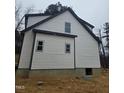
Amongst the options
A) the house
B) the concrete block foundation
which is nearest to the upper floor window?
the house

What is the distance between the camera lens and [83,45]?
1.38 m

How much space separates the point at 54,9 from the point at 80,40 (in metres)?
0.24

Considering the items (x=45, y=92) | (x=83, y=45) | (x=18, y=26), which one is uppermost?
(x=18, y=26)

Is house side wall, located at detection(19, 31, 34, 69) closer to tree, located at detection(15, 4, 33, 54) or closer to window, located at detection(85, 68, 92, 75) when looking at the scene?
tree, located at detection(15, 4, 33, 54)

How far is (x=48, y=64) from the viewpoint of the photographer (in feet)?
4.48

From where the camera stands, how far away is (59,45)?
138cm

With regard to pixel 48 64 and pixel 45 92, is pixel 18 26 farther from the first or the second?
pixel 45 92

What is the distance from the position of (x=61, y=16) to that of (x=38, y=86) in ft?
1.42

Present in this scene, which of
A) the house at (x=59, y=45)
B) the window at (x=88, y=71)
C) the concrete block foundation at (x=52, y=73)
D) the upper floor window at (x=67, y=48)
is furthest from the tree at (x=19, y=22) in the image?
the window at (x=88, y=71)

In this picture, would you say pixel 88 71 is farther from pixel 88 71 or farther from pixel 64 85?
pixel 64 85

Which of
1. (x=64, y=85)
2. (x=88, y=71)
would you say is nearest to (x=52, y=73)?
(x=64, y=85)

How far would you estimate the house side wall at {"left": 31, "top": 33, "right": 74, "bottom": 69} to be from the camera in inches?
53.7
